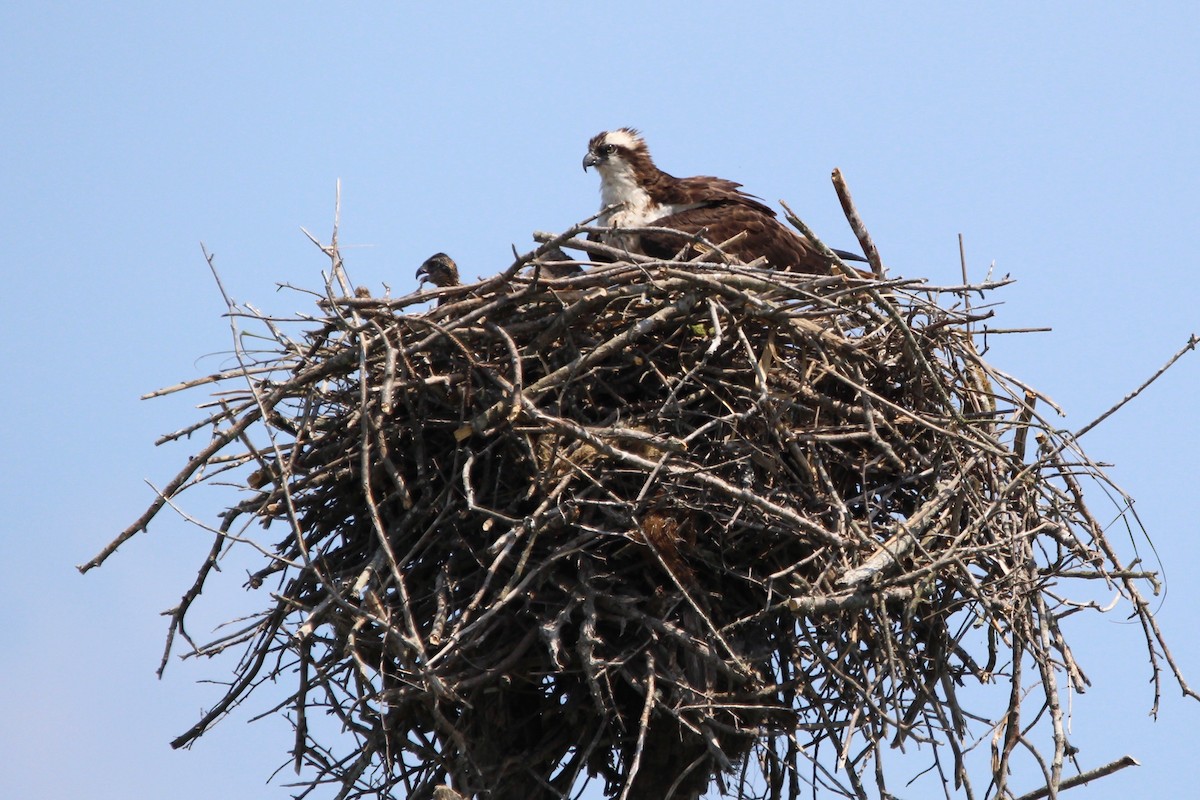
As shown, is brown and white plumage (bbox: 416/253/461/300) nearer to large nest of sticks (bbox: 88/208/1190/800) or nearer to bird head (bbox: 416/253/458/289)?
bird head (bbox: 416/253/458/289)

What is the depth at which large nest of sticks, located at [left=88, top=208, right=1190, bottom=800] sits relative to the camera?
18.0 feet

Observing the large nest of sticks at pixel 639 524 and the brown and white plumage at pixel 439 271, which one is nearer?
the large nest of sticks at pixel 639 524

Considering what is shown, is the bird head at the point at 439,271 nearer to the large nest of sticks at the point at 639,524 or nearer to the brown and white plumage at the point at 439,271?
the brown and white plumage at the point at 439,271

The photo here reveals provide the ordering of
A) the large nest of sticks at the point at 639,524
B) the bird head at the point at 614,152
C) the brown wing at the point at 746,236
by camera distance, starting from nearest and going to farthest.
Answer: the large nest of sticks at the point at 639,524 → the brown wing at the point at 746,236 → the bird head at the point at 614,152

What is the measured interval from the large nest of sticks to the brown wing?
128 centimetres

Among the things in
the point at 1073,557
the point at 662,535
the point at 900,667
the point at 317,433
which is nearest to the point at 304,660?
the point at 317,433

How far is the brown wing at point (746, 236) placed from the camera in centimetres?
739

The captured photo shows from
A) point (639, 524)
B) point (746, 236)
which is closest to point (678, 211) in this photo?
point (746, 236)

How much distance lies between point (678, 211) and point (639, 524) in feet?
9.13

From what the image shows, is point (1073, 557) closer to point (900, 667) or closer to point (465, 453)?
point (900, 667)

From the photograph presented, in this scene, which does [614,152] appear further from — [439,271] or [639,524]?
[639,524]

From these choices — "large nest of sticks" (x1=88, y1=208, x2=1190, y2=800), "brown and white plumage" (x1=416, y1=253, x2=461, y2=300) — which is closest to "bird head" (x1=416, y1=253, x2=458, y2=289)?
"brown and white plumage" (x1=416, y1=253, x2=461, y2=300)

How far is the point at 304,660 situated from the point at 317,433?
102 cm

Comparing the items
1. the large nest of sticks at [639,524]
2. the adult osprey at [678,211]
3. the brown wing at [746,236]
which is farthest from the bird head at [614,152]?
the large nest of sticks at [639,524]
